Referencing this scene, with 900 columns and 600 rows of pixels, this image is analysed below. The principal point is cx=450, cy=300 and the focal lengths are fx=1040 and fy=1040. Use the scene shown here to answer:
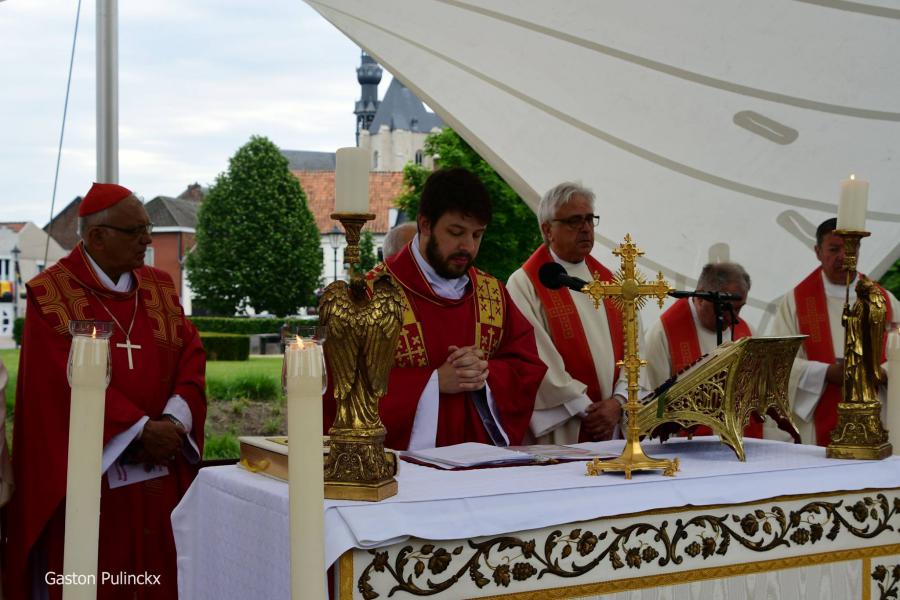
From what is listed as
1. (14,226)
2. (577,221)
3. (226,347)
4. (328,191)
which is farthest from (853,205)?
(328,191)

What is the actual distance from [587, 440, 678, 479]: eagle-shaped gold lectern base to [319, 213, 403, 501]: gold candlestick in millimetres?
554

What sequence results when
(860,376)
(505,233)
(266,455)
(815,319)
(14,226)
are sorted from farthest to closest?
1. (505,233)
2. (14,226)
3. (815,319)
4. (860,376)
5. (266,455)

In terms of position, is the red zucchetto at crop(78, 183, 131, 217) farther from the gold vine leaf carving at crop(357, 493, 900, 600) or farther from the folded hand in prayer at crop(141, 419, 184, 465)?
the gold vine leaf carving at crop(357, 493, 900, 600)

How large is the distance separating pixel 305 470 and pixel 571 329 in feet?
9.15

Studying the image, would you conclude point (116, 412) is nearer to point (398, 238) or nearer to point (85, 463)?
point (85, 463)

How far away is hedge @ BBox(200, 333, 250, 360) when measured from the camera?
1570cm

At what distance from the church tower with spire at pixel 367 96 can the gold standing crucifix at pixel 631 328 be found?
281 feet

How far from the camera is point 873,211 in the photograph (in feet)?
23.1

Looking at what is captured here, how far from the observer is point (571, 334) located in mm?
4699

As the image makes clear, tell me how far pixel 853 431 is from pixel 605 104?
4.12 meters

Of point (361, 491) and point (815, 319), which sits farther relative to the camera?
point (815, 319)

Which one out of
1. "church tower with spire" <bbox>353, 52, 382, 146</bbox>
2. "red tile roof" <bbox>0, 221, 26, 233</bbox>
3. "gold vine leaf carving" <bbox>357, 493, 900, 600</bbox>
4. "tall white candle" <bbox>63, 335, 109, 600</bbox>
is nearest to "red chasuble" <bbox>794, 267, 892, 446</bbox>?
"gold vine leaf carving" <bbox>357, 493, 900, 600</bbox>

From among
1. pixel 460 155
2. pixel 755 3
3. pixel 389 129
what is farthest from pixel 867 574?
pixel 389 129

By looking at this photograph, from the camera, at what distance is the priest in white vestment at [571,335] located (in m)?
4.30
